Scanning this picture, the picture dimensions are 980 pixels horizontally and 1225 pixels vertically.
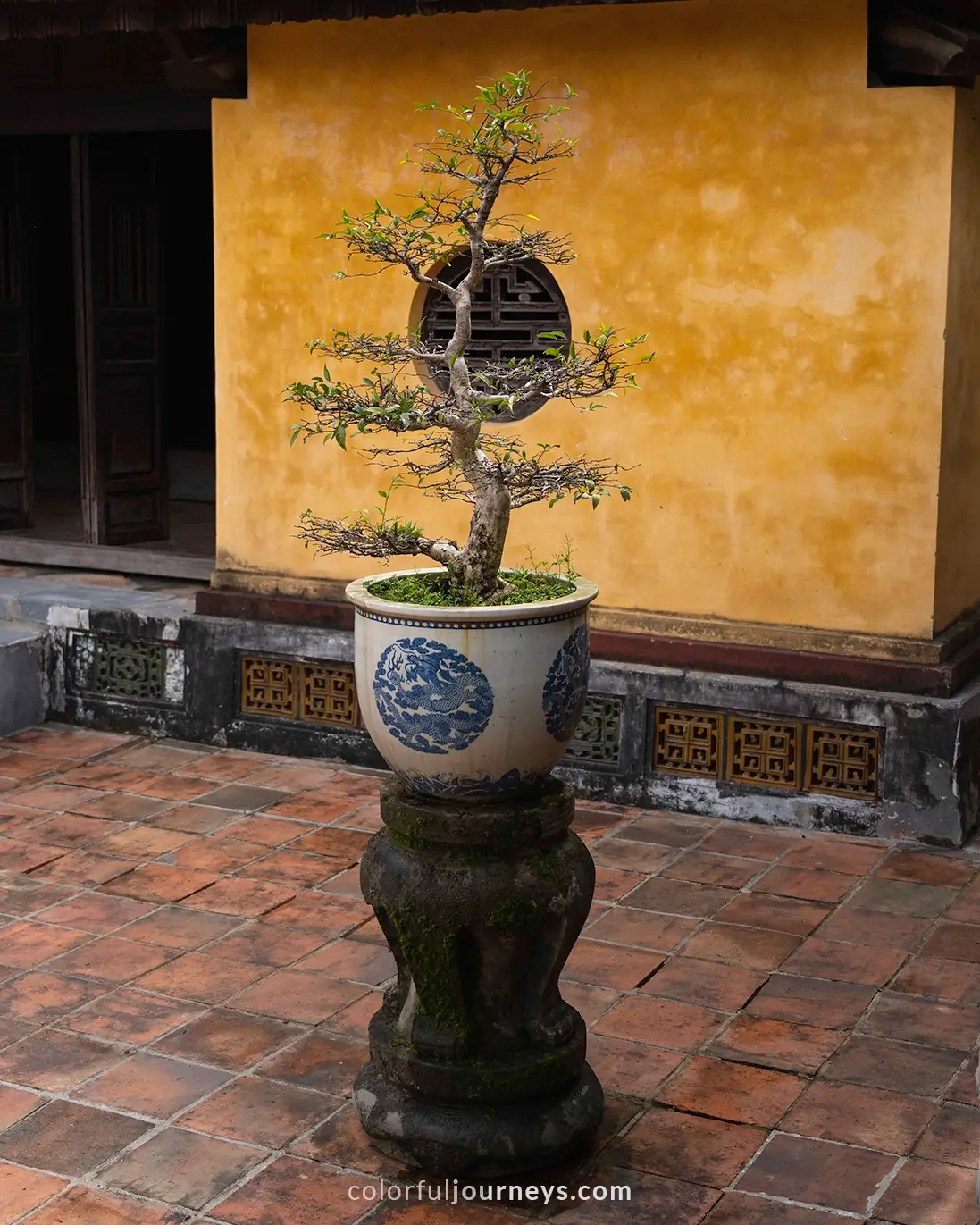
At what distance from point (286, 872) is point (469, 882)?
92.8 inches

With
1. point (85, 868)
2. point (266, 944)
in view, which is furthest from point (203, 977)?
point (85, 868)

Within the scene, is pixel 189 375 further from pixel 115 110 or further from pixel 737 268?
pixel 737 268

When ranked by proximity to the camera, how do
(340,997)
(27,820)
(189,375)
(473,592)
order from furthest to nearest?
(189,375) → (27,820) → (340,997) → (473,592)

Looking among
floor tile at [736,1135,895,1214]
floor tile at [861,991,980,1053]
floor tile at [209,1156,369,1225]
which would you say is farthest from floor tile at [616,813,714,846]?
floor tile at [209,1156,369,1225]

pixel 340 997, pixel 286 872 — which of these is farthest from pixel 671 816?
pixel 340 997

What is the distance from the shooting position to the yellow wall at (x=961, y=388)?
21.5 ft

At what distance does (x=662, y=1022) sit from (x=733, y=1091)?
1.57ft

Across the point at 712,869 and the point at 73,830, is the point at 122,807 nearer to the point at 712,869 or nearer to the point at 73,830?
the point at 73,830

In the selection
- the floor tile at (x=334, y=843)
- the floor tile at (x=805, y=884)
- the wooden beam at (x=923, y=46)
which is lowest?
the floor tile at (x=805, y=884)

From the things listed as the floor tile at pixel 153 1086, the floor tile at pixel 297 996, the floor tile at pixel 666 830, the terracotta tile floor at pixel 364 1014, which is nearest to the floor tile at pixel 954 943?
the terracotta tile floor at pixel 364 1014

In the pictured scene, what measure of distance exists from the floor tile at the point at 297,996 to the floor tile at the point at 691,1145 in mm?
1162

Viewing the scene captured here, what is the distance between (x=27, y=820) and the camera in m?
7.09

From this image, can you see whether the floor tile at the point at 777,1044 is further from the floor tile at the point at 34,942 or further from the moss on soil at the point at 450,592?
the floor tile at the point at 34,942

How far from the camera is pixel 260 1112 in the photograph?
15.3ft
